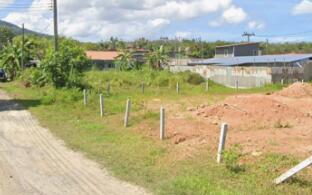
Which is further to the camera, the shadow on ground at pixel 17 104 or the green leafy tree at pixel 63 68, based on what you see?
the green leafy tree at pixel 63 68

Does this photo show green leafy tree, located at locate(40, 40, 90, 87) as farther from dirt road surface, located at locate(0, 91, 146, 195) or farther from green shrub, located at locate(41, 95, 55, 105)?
dirt road surface, located at locate(0, 91, 146, 195)

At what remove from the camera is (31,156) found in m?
13.9

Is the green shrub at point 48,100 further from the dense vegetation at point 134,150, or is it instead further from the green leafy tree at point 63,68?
the green leafy tree at point 63,68

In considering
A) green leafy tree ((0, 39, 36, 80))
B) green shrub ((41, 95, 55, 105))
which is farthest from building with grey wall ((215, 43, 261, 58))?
green shrub ((41, 95, 55, 105))

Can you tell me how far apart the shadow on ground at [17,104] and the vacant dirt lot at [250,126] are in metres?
8.42

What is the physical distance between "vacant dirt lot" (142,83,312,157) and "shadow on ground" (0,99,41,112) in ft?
27.6

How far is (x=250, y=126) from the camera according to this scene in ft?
59.5

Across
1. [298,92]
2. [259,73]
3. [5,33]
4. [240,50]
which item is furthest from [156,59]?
[5,33]

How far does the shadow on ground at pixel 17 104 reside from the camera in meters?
27.8

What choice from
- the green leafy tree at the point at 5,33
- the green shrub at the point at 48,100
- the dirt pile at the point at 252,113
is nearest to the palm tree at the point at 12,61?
the green shrub at the point at 48,100

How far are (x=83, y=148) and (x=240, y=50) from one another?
66.9 meters

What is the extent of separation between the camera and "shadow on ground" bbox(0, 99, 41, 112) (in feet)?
91.4

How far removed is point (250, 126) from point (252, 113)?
2.27 metres

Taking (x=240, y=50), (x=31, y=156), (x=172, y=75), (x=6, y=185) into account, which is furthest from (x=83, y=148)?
(x=240, y=50)
